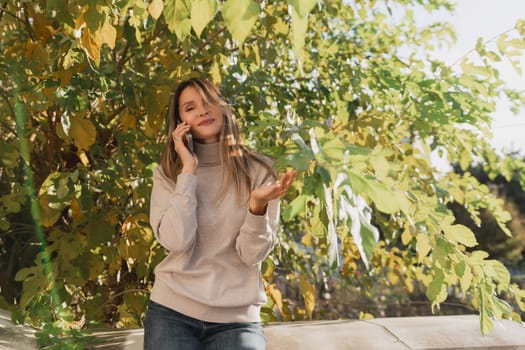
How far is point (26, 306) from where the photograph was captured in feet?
7.49

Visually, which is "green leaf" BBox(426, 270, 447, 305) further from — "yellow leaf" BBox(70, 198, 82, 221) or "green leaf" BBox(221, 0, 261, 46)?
"yellow leaf" BBox(70, 198, 82, 221)

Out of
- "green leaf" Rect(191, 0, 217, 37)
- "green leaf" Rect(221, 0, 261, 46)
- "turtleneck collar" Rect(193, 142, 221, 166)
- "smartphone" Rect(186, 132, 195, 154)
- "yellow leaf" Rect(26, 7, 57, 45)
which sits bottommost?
"turtleneck collar" Rect(193, 142, 221, 166)

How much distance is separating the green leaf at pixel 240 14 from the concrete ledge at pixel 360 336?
1712 mm

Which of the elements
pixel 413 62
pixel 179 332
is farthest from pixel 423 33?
pixel 179 332

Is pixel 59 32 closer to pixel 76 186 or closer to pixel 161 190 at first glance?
pixel 76 186

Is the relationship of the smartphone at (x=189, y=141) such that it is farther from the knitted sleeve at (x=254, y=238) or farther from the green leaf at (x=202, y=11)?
the green leaf at (x=202, y=11)

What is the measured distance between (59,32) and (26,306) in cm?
125

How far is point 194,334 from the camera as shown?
178cm

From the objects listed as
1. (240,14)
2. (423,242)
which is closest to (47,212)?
(423,242)

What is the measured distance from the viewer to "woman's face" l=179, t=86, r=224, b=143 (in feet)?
6.62

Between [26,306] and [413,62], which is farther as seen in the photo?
[413,62]

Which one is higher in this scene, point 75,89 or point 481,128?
point 75,89

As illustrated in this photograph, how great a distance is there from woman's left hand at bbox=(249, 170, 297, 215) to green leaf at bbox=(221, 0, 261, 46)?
2.37 ft

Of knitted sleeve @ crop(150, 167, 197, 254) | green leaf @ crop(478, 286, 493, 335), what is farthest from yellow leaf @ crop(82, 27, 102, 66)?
green leaf @ crop(478, 286, 493, 335)
